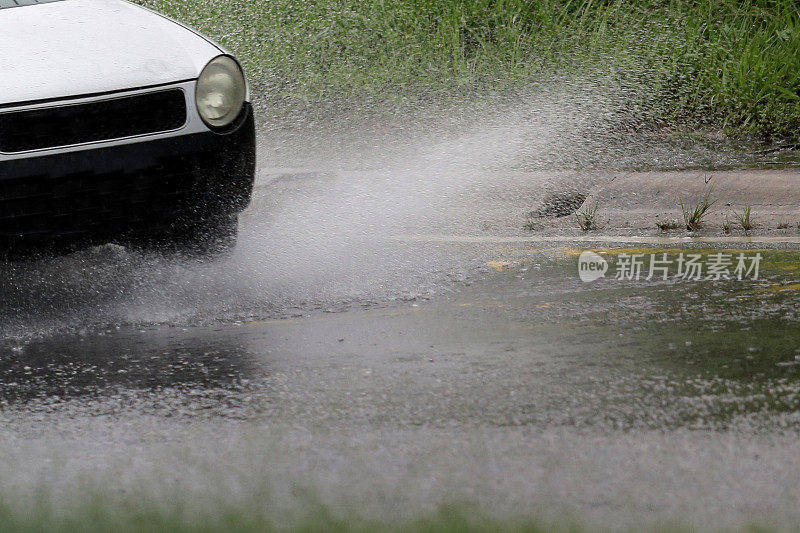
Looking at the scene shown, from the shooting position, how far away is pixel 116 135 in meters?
4.25

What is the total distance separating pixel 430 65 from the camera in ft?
28.8

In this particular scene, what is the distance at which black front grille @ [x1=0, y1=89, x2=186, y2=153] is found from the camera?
4.10m

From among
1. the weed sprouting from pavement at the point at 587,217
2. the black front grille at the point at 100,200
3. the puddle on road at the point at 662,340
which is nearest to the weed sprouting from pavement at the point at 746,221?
the puddle on road at the point at 662,340

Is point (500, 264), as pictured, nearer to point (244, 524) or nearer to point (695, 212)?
point (695, 212)

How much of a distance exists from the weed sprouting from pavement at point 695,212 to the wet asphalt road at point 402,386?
1.52 ft

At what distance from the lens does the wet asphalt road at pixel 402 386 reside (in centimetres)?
273

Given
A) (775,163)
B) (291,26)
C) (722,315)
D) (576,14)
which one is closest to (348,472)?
(722,315)

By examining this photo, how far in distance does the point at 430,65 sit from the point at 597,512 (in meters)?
6.59

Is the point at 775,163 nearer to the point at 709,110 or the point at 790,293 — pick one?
the point at 709,110

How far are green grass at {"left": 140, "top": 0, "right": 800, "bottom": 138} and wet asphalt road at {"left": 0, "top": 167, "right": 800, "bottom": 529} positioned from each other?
9.57ft

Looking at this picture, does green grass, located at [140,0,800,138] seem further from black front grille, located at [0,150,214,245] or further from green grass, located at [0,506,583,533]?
green grass, located at [0,506,583,533]

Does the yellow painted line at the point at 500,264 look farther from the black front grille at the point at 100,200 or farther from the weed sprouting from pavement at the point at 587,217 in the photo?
the black front grille at the point at 100,200

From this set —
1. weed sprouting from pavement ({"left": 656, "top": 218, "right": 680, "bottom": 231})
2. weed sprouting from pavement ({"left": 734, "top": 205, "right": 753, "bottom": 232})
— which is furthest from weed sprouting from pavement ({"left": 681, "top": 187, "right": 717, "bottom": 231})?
weed sprouting from pavement ({"left": 734, "top": 205, "right": 753, "bottom": 232})

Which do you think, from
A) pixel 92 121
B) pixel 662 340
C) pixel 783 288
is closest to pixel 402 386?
pixel 662 340
